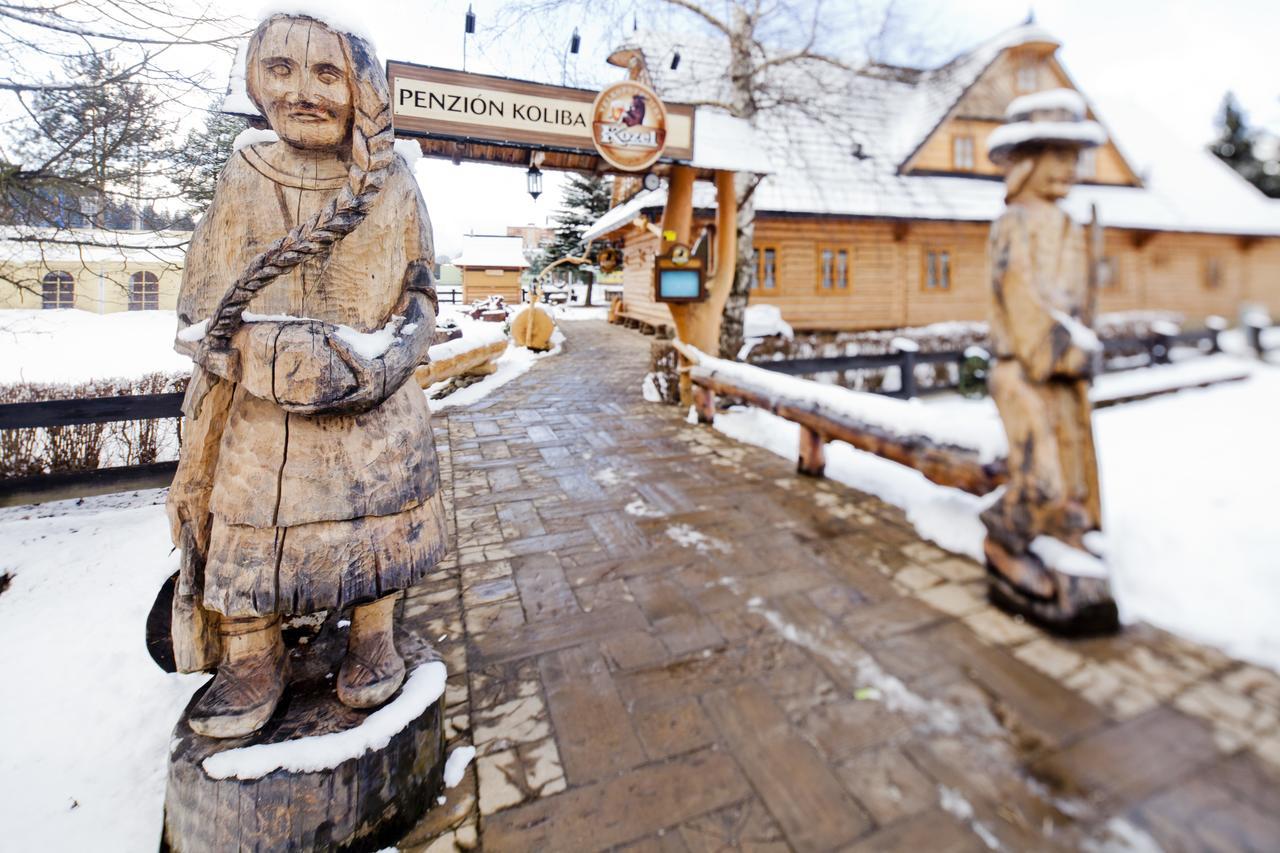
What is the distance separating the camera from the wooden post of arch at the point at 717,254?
6.91 m

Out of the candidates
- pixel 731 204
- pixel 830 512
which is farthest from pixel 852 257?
pixel 830 512

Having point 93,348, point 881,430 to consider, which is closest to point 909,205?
point 881,430

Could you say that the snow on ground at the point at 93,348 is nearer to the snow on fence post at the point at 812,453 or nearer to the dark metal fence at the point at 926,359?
the snow on fence post at the point at 812,453

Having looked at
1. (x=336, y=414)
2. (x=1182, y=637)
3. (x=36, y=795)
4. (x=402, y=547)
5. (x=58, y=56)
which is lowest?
(x=36, y=795)

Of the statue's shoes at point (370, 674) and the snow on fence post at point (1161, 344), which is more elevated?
the snow on fence post at point (1161, 344)

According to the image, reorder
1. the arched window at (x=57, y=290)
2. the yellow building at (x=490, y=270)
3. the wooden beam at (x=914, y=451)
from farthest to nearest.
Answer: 1. the yellow building at (x=490, y=270)
2. the arched window at (x=57, y=290)
3. the wooden beam at (x=914, y=451)

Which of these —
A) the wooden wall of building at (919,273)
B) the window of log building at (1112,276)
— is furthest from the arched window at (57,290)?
the window of log building at (1112,276)

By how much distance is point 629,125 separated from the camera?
5.70 m

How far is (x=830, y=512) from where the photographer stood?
12.9ft

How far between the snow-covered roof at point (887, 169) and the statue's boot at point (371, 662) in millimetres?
10334

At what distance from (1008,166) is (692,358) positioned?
14.3 ft

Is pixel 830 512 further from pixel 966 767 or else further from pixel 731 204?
pixel 731 204

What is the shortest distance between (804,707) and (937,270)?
15160 mm

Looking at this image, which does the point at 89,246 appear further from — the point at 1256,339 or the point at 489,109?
the point at 1256,339
